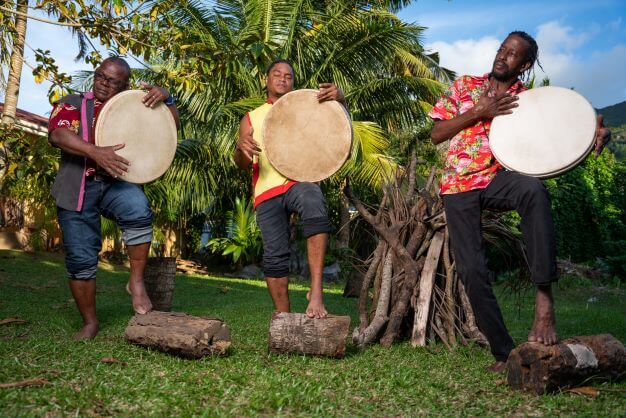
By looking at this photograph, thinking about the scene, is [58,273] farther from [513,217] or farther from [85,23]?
[513,217]

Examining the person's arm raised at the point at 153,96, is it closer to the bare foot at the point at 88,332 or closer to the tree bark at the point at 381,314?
the bare foot at the point at 88,332

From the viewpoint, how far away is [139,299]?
14.7 ft

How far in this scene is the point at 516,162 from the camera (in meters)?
3.63

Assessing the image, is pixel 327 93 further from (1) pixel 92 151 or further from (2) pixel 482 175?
(1) pixel 92 151

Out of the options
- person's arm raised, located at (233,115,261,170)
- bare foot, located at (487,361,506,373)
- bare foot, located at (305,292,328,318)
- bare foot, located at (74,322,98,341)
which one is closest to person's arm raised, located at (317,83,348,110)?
person's arm raised, located at (233,115,261,170)

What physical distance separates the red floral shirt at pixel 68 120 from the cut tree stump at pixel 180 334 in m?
1.17

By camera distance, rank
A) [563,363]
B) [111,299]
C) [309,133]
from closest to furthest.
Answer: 1. [563,363]
2. [309,133]
3. [111,299]

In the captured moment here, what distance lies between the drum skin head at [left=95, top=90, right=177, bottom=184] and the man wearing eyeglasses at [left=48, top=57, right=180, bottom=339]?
8cm

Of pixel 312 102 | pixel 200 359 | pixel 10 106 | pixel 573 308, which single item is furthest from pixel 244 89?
pixel 200 359

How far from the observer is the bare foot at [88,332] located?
4.41 metres

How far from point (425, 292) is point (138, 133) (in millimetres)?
2375

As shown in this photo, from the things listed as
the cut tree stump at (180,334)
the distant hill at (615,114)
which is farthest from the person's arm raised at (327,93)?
the distant hill at (615,114)

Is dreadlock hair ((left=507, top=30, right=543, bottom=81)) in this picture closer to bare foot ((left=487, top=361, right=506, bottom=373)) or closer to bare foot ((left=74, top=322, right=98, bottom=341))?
bare foot ((left=487, top=361, right=506, bottom=373))

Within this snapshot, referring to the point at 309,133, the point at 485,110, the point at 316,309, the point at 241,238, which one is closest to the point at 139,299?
the point at 316,309
